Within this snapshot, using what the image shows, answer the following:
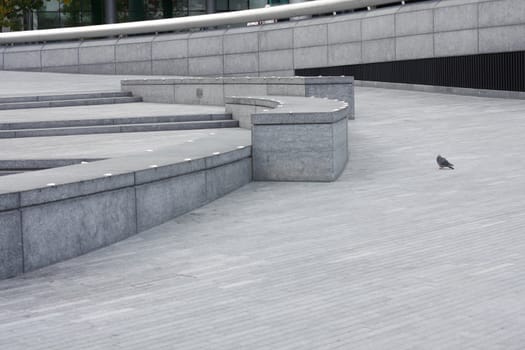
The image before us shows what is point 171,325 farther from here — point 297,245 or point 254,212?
point 254,212

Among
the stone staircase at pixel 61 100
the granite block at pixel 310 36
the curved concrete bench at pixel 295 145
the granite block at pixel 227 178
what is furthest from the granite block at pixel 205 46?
the granite block at pixel 227 178

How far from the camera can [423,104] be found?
2353cm

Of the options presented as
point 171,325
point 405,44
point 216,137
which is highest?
point 405,44

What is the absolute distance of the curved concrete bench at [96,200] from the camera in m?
8.65

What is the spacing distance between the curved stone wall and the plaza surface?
11.0 metres

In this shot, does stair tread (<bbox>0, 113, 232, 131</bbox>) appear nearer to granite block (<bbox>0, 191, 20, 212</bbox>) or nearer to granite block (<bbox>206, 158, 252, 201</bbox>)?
granite block (<bbox>206, 158, 252, 201</bbox>)

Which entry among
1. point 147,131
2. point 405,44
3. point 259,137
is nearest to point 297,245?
point 259,137

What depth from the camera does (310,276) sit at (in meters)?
8.20

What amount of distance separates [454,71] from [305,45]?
18.9 feet

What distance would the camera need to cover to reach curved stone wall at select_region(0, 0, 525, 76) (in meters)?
24.2

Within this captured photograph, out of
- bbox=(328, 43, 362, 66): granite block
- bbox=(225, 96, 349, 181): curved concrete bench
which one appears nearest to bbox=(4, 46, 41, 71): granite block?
bbox=(328, 43, 362, 66): granite block

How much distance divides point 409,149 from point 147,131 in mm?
5526

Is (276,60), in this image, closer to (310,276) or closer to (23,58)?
(23,58)

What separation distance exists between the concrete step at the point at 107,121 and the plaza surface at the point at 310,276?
629cm
